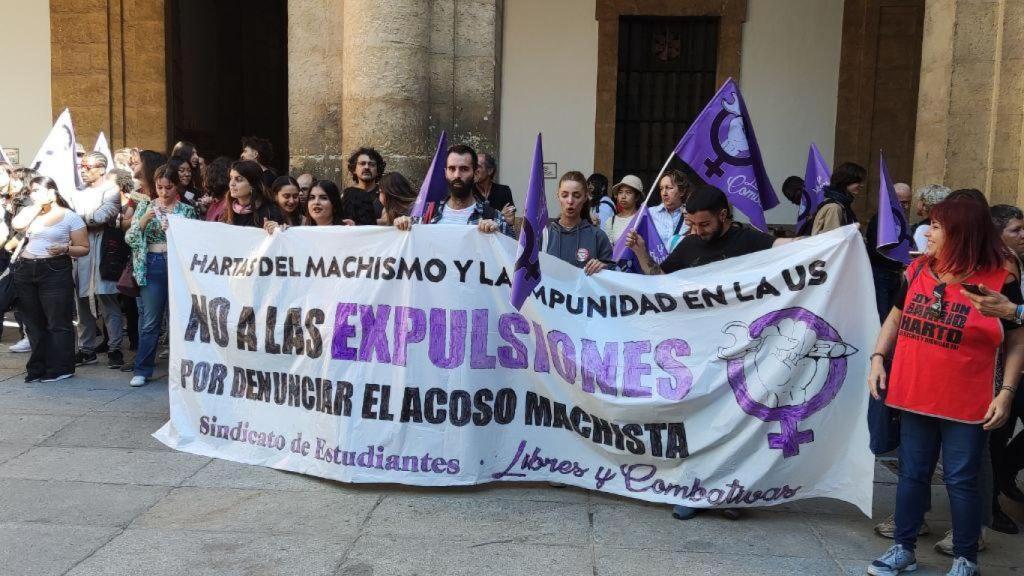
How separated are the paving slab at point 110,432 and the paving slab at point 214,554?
1584 millimetres

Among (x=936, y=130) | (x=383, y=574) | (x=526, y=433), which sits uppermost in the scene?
(x=936, y=130)

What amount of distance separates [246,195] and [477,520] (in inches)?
125

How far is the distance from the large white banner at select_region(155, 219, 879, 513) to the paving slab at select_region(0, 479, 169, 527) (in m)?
0.65

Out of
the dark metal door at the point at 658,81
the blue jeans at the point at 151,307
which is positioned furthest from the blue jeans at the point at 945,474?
the dark metal door at the point at 658,81

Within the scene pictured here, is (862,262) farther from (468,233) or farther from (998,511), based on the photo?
(468,233)

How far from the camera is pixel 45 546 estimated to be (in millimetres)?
4371

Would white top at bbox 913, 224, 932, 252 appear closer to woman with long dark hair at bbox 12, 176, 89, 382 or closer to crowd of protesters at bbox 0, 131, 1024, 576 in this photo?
crowd of protesters at bbox 0, 131, 1024, 576

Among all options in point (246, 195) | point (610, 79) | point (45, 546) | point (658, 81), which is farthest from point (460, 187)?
point (658, 81)

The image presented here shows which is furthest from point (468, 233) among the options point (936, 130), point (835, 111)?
point (835, 111)

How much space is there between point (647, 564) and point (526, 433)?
112cm

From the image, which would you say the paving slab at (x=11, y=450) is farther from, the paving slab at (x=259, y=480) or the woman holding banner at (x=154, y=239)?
the woman holding banner at (x=154, y=239)

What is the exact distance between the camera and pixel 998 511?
15.9 feet

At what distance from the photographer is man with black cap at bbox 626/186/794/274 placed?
504 centimetres

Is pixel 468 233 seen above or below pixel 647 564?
above
